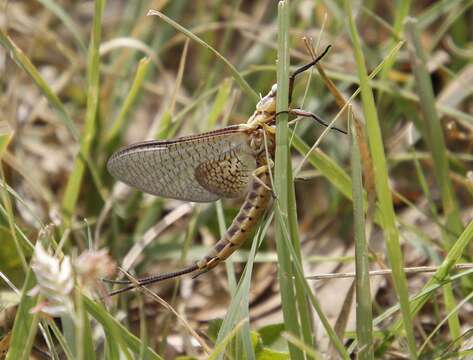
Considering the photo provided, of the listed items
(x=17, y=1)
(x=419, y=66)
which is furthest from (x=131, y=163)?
(x=17, y=1)

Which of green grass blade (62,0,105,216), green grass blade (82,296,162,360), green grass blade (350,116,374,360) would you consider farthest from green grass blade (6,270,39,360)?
green grass blade (62,0,105,216)

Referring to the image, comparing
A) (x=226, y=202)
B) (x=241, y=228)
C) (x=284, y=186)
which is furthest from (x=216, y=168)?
(x=226, y=202)

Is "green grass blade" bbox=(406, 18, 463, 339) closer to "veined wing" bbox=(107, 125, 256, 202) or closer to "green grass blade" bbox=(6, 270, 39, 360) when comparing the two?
"veined wing" bbox=(107, 125, 256, 202)

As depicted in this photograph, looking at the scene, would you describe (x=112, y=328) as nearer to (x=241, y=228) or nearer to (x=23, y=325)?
(x=23, y=325)

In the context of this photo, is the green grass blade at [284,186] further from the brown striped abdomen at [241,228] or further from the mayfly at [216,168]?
the brown striped abdomen at [241,228]

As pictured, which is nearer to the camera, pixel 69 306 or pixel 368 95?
pixel 69 306

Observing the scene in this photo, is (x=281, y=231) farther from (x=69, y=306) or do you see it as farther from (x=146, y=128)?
(x=146, y=128)

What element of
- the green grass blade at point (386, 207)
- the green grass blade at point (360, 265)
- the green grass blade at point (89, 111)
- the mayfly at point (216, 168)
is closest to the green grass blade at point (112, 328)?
the mayfly at point (216, 168)
